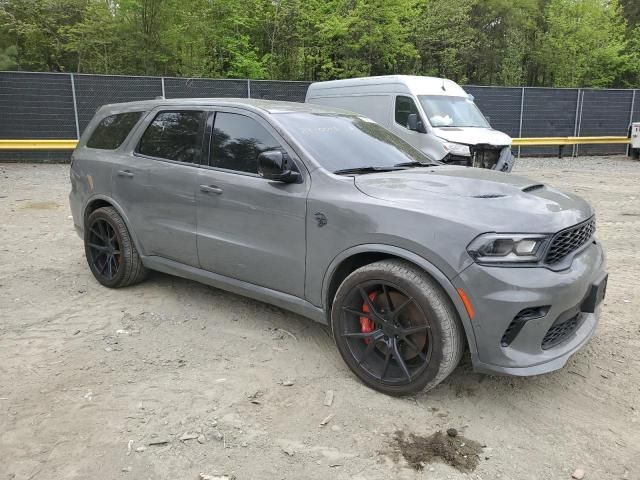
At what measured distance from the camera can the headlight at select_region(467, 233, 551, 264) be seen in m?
2.83

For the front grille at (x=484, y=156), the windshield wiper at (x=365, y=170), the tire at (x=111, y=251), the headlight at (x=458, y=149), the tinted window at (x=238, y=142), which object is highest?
the tinted window at (x=238, y=142)

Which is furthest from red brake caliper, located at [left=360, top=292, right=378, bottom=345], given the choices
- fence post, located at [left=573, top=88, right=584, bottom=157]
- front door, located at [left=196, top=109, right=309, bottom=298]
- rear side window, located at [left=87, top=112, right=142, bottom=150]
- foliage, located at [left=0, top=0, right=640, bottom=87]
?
fence post, located at [left=573, top=88, right=584, bottom=157]

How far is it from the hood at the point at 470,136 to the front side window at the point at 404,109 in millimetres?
786

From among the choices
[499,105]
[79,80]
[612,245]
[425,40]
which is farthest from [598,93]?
[79,80]

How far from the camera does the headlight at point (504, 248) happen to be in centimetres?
283

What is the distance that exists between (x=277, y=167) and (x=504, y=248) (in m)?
1.50

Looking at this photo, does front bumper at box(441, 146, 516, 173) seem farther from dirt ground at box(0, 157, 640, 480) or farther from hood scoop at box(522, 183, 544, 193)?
hood scoop at box(522, 183, 544, 193)

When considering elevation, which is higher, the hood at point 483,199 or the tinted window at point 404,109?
the tinted window at point 404,109

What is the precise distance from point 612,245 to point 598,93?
1520 cm

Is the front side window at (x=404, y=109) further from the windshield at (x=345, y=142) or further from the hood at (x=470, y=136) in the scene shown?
the windshield at (x=345, y=142)

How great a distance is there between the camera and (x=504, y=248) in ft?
9.34

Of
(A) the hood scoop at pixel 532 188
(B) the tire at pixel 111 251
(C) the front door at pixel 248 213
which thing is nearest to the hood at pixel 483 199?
(A) the hood scoop at pixel 532 188

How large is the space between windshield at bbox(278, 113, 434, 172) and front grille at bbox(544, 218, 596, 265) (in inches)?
53.6

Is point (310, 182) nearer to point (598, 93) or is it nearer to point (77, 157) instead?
point (77, 157)
